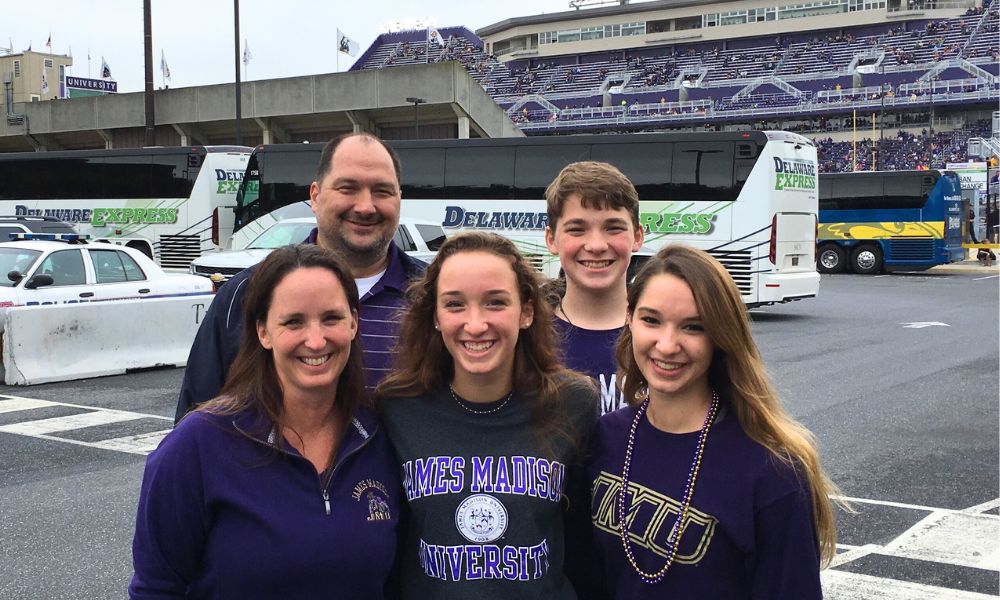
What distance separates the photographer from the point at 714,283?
7.73 feet

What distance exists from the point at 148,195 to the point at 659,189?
14162 mm

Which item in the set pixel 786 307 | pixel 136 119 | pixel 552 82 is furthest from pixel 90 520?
pixel 552 82

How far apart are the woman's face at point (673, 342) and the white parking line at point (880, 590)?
2854mm

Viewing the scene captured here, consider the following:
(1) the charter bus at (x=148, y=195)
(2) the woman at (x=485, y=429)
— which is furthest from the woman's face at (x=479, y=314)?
(1) the charter bus at (x=148, y=195)

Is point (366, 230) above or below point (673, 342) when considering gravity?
above

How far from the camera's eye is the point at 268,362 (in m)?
2.49

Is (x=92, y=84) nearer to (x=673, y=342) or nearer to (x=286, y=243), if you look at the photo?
(x=286, y=243)

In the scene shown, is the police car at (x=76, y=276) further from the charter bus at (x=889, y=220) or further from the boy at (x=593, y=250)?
the charter bus at (x=889, y=220)

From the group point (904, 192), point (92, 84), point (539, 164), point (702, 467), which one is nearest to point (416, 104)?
point (904, 192)

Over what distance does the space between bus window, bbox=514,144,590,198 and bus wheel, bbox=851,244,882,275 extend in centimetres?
1514

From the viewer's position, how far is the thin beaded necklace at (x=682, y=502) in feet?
7.48

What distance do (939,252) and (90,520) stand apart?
30341 mm

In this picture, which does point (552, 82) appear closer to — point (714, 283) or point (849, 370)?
point (849, 370)

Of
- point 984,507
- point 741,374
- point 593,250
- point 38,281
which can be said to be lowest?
point 984,507
